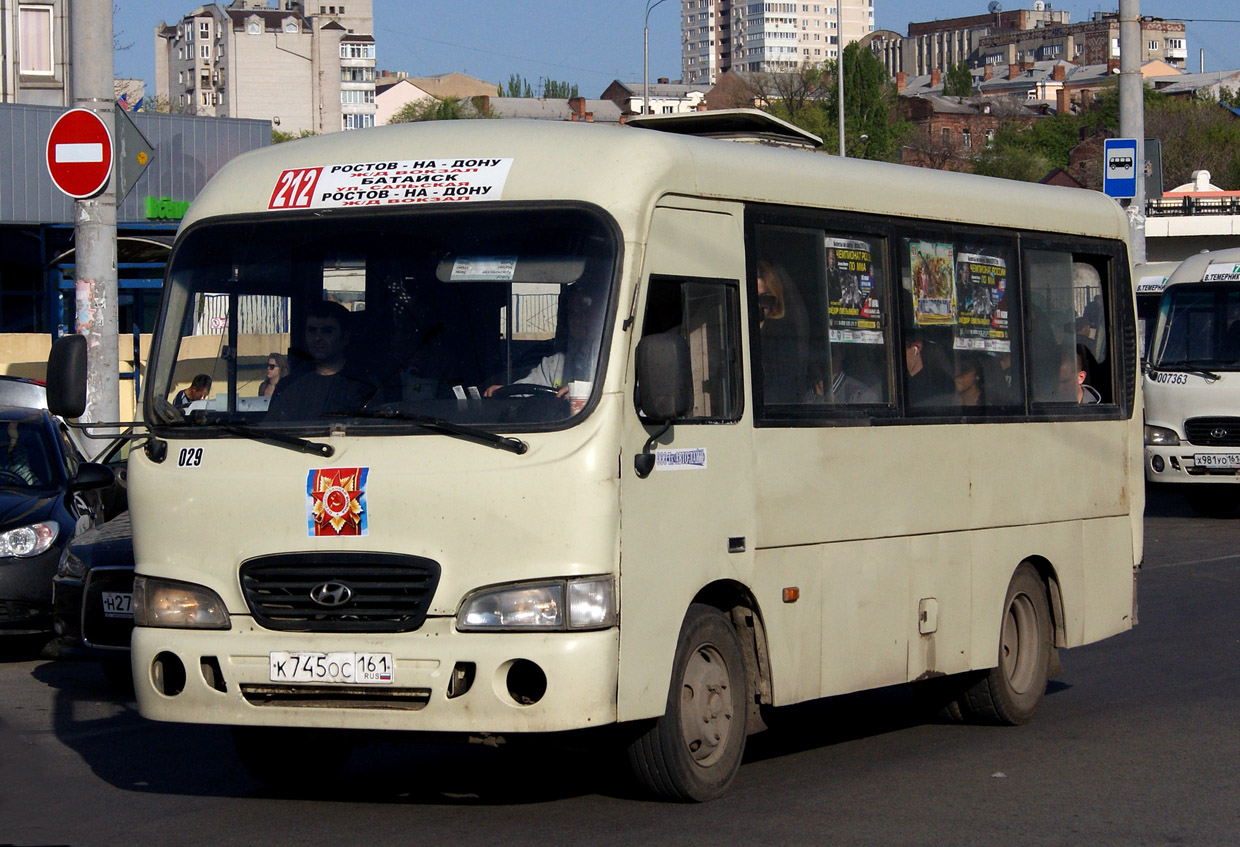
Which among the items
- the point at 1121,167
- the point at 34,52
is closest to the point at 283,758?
the point at 1121,167

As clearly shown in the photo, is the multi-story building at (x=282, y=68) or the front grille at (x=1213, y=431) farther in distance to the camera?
the multi-story building at (x=282, y=68)

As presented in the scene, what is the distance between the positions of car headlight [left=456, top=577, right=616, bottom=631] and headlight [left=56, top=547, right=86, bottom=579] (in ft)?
15.9

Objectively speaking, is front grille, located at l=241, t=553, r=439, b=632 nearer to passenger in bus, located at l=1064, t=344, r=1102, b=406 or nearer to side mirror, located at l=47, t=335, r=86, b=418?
side mirror, located at l=47, t=335, r=86, b=418

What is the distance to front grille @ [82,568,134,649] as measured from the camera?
9.57 metres

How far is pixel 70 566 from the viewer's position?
1034 cm

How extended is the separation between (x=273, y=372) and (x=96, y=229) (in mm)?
7194

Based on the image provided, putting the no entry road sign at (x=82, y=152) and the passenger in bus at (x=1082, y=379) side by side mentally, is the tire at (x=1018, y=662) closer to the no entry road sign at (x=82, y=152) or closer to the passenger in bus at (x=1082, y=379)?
the passenger in bus at (x=1082, y=379)

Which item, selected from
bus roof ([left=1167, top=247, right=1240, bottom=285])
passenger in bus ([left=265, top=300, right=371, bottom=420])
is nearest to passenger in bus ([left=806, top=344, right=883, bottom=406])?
passenger in bus ([left=265, top=300, right=371, bottom=420])

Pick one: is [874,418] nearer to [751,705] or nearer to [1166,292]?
[751,705]

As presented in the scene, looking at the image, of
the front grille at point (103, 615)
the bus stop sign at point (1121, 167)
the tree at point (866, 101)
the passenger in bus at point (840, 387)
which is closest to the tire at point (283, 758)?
the passenger in bus at point (840, 387)

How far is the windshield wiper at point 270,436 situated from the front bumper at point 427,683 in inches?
25.6

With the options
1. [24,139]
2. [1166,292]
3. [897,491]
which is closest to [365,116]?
[24,139]

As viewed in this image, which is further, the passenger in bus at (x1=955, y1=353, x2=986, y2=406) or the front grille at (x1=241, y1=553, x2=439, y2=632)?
the passenger in bus at (x1=955, y1=353, x2=986, y2=406)

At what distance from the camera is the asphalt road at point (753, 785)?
630 centimetres
